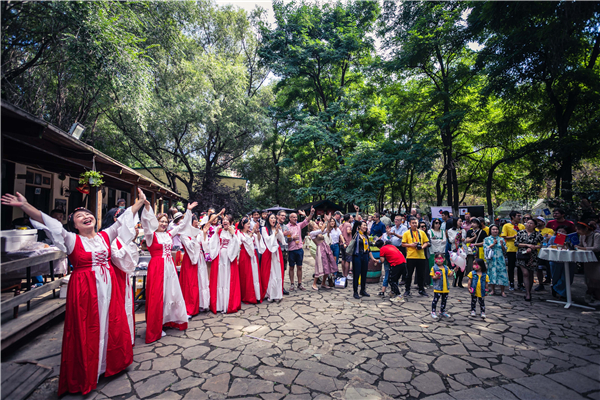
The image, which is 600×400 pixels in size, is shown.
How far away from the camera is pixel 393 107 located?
18.8m

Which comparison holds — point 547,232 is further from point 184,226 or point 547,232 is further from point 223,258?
point 184,226

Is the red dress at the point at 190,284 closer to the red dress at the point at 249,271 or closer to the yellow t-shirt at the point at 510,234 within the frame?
the red dress at the point at 249,271

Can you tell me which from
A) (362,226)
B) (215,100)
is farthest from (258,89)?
(362,226)

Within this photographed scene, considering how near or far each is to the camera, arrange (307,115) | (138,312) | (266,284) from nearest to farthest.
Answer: (138,312) → (266,284) → (307,115)

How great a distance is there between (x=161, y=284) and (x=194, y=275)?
3.97ft

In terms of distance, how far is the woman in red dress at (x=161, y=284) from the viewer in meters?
4.43

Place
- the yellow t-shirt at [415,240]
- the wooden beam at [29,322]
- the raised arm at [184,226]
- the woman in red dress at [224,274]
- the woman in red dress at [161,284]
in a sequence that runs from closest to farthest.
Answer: the wooden beam at [29,322] → the woman in red dress at [161,284] → the raised arm at [184,226] → the woman in red dress at [224,274] → the yellow t-shirt at [415,240]

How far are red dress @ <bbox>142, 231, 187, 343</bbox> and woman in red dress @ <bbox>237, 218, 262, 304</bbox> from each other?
1.71 m

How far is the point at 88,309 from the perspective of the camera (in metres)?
3.22

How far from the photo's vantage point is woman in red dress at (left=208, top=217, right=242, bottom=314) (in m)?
5.91

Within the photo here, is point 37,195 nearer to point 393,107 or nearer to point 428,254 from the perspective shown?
point 428,254

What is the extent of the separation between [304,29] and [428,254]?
16094 millimetres

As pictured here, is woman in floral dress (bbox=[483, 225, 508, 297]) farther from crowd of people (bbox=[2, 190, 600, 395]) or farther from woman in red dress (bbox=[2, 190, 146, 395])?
woman in red dress (bbox=[2, 190, 146, 395])

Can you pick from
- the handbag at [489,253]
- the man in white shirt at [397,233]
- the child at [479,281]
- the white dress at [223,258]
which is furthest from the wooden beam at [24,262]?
the handbag at [489,253]
